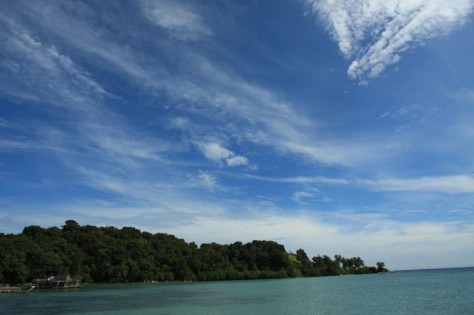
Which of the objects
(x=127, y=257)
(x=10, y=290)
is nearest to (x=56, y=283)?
(x=10, y=290)

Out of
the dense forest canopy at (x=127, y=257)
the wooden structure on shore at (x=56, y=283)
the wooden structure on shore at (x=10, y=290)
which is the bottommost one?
the wooden structure on shore at (x=10, y=290)

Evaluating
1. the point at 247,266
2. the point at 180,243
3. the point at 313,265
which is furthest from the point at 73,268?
the point at 313,265

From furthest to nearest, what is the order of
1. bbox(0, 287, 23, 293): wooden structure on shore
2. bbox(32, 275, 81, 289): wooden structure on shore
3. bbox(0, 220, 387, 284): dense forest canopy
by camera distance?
bbox(0, 220, 387, 284): dense forest canopy < bbox(32, 275, 81, 289): wooden structure on shore < bbox(0, 287, 23, 293): wooden structure on shore

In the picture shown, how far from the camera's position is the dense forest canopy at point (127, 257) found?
9900 cm

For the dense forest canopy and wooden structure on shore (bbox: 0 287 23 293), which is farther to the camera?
the dense forest canopy

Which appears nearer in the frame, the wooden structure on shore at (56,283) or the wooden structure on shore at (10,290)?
the wooden structure on shore at (10,290)

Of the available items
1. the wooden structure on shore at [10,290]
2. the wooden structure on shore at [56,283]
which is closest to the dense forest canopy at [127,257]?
the wooden structure on shore at [56,283]

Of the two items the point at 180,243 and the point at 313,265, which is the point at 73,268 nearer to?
the point at 180,243

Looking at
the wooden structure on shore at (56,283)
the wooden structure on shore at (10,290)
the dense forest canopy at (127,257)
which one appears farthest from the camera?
the dense forest canopy at (127,257)

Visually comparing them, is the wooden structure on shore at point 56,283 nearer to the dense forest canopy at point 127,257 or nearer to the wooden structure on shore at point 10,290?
the dense forest canopy at point 127,257

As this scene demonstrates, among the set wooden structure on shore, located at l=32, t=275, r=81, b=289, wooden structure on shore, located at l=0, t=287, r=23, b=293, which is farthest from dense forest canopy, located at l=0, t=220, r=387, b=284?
wooden structure on shore, located at l=0, t=287, r=23, b=293

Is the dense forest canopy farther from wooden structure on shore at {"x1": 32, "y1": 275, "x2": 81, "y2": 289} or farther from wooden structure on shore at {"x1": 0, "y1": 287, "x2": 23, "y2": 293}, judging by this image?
wooden structure on shore at {"x1": 0, "y1": 287, "x2": 23, "y2": 293}

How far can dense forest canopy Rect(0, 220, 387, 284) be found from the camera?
99.0 m

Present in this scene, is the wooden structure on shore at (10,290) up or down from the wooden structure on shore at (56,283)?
down
